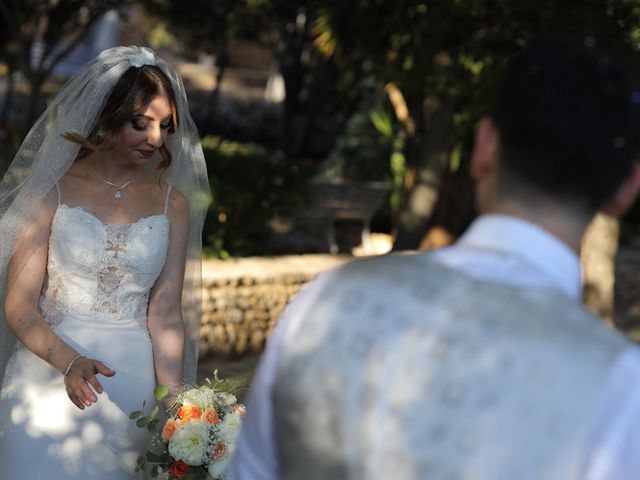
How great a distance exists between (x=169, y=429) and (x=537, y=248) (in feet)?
6.80

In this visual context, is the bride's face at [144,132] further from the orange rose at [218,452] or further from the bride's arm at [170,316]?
the orange rose at [218,452]

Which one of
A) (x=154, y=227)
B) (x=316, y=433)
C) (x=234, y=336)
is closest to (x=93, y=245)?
(x=154, y=227)

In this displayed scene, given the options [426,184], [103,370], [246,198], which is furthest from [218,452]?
[426,184]

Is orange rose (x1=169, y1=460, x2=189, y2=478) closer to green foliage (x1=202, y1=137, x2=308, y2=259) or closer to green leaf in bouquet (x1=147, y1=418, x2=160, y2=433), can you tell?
green leaf in bouquet (x1=147, y1=418, x2=160, y2=433)

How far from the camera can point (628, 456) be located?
1.36 meters

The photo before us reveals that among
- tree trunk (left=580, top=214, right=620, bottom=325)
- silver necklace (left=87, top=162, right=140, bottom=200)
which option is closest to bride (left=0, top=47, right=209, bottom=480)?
silver necklace (left=87, top=162, right=140, bottom=200)

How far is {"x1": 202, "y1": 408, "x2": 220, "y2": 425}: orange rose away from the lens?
3.33 meters

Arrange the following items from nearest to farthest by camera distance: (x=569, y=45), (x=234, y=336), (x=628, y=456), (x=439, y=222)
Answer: (x=628, y=456)
(x=569, y=45)
(x=234, y=336)
(x=439, y=222)

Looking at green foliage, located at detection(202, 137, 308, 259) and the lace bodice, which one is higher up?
the lace bodice

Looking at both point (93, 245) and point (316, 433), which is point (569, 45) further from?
point (93, 245)

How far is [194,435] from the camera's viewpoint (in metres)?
3.25

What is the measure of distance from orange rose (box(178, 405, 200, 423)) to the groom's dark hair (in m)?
2.02

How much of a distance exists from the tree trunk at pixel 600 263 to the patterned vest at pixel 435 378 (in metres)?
8.89

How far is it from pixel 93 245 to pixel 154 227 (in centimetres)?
21
